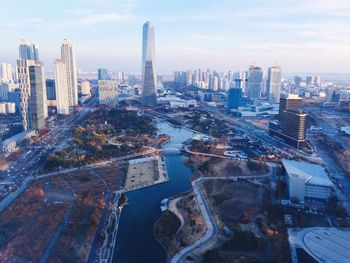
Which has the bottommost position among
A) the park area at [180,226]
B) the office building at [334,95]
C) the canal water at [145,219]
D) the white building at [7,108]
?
the canal water at [145,219]

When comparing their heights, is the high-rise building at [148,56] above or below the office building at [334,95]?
above

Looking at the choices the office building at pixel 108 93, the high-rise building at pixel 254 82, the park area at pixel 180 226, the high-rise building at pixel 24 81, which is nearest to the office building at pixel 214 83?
the high-rise building at pixel 254 82

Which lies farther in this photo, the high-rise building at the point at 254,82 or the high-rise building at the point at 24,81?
the high-rise building at the point at 254,82

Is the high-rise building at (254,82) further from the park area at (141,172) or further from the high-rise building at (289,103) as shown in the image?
the park area at (141,172)

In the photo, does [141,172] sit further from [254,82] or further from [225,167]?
[254,82]

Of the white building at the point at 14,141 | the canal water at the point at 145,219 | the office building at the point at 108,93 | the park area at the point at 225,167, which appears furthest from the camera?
the office building at the point at 108,93

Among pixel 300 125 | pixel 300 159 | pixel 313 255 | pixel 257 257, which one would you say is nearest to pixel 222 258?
pixel 257 257
